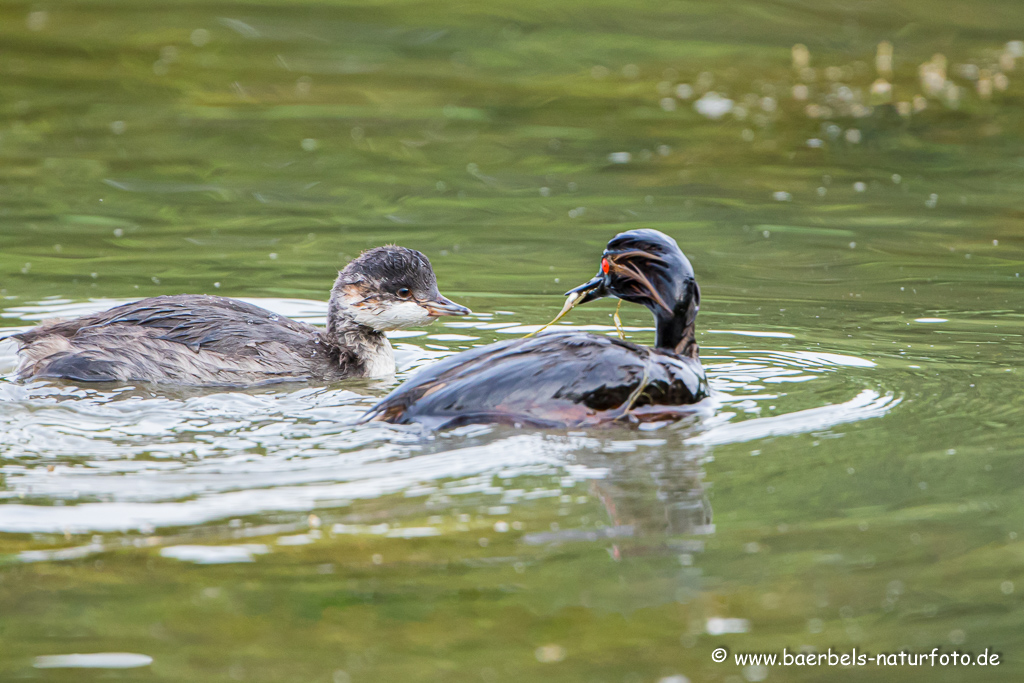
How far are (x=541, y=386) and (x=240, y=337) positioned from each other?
211 cm

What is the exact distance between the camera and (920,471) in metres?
5.41

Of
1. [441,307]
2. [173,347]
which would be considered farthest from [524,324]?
[173,347]

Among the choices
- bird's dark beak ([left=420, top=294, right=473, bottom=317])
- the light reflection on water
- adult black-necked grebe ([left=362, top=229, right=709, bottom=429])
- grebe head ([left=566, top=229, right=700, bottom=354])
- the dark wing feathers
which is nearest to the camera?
the light reflection on water

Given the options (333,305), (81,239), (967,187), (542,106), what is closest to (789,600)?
(333,305)

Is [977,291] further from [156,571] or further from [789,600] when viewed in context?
[156,571]

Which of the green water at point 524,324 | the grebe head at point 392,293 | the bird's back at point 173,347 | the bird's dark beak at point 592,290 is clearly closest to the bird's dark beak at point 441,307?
the grebe head at point 392,293

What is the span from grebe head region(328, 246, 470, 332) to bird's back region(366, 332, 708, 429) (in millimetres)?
1493

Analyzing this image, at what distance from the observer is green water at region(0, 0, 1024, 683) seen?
161 inches

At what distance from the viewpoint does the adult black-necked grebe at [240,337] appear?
7.06m

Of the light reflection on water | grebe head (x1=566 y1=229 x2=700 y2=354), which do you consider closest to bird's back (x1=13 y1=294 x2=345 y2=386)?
the light reflection on water

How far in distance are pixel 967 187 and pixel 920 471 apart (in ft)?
22.4

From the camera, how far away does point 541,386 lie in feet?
18.9

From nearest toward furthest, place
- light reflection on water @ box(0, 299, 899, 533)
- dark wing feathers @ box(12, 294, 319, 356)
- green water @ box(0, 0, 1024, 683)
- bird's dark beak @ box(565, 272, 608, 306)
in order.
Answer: green water @ box(0, 0, 1024, 683)
light reflection on water @ box(0, 299, 899, 533)
bird's dark beak @ box(565, 272, 608, 306)
dark wing feathers @ box(12, 294, 319, 356)

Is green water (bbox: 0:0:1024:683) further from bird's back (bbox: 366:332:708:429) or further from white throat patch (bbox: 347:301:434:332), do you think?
white throat patch (bbox: 347:301:434:332)
